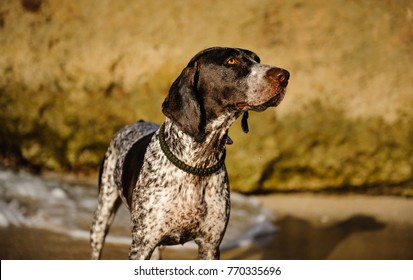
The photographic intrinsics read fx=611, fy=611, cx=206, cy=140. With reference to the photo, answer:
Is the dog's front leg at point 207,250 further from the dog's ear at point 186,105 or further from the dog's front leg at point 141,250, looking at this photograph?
the dog's ear at point 186,105

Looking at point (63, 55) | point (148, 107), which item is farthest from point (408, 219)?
point (63, 55)

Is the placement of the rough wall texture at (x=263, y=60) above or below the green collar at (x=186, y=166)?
above

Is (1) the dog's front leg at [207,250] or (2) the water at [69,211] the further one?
(2) the water at [69,211]

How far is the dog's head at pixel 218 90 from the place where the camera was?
12.2ft

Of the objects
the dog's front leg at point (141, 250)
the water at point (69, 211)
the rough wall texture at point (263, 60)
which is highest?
the rough wall texture at point (263, 60)

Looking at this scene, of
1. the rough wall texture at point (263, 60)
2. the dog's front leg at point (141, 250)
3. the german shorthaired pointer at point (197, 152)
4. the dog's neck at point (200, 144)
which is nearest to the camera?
the german shorthaired pointer at point (197, 152)

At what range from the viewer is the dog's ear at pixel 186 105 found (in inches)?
150

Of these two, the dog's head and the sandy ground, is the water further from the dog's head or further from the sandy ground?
the dog's head

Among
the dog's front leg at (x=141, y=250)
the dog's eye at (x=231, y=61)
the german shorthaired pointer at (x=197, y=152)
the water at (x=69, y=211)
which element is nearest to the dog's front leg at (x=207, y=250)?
the german shorthaired pointer at (x=197, y=152)

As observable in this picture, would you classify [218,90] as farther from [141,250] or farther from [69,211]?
[69,211]

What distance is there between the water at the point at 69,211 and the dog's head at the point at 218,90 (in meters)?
2.42

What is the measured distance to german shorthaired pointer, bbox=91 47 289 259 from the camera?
379 centimetres

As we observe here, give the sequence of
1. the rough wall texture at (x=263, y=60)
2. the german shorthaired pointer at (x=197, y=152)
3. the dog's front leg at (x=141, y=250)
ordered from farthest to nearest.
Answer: the rough wall texture at (x=263, y=60) → the dog's front leg at (x=141, y=250) → the german shorthaired pointer at (x=197, y=152)
